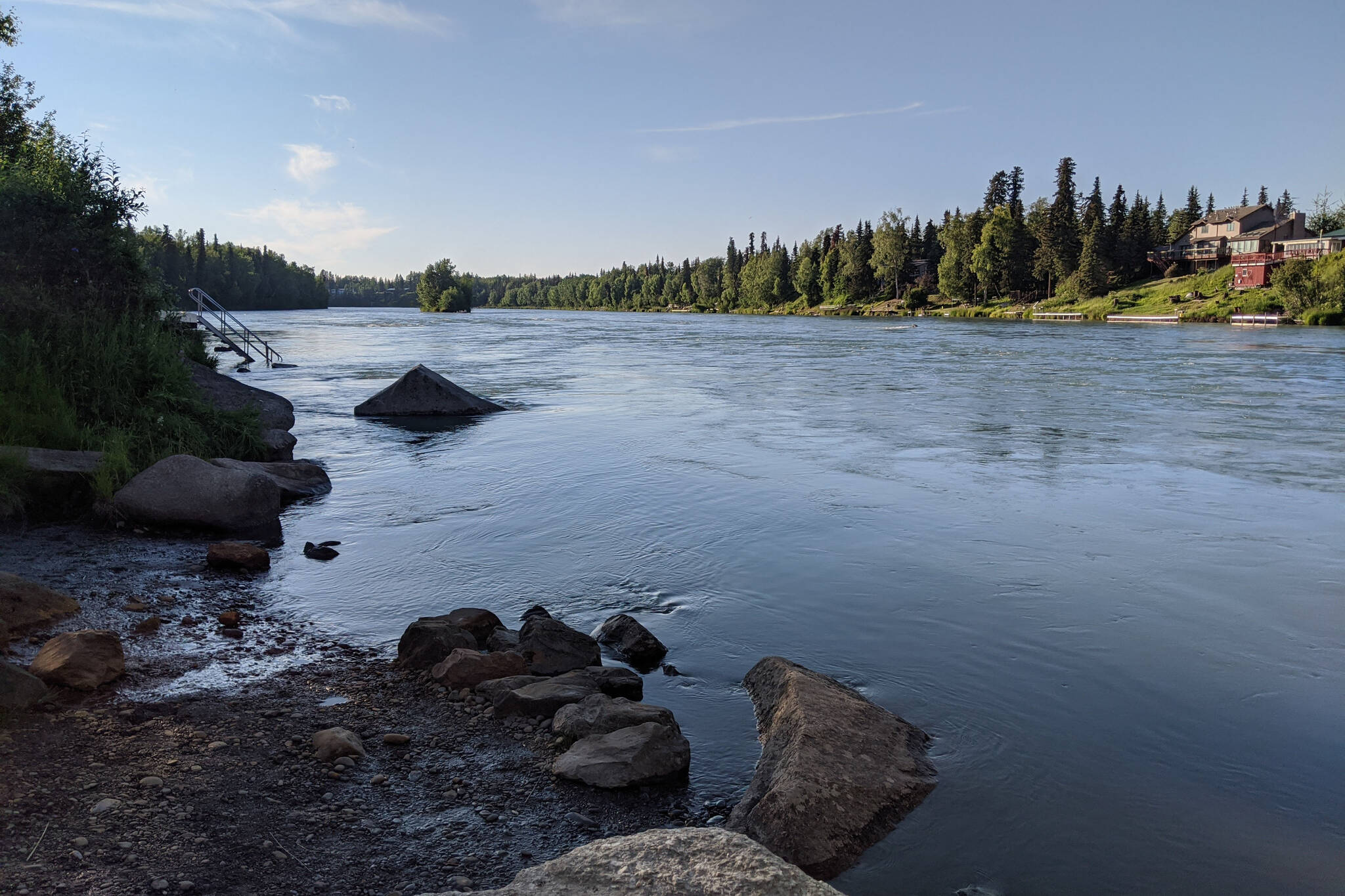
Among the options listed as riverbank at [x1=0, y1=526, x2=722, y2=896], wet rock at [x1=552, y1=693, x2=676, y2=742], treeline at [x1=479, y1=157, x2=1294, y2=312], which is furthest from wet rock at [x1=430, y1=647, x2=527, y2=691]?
treeline at [x1=479, y1=157, x2=1294, y2=312]

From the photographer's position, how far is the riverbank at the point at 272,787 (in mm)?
4188

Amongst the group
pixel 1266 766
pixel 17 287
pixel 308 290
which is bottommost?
pixel 1266 766

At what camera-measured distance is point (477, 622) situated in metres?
7.68

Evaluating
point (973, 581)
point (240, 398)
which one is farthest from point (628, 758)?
point (240, 398)

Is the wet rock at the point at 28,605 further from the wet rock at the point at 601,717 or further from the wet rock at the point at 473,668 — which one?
the wet rock at the point at 601,717

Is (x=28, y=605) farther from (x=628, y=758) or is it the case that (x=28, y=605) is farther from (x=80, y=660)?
(x=628, y=758)

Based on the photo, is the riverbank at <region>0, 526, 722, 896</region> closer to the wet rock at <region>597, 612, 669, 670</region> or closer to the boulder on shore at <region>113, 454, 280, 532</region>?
the wet rock at <region>597, 612, 669, 670</region>

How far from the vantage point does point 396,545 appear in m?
11.1

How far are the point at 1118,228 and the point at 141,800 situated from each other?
401ft

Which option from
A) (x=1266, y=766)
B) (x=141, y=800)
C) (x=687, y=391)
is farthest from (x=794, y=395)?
(x=141, y=800)

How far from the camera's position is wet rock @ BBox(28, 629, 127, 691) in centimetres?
590

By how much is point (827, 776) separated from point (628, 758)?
123 cm

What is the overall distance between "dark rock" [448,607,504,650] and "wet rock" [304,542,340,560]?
3352 mm

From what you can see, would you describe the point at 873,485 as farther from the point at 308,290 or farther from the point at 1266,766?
the point at 308,290
